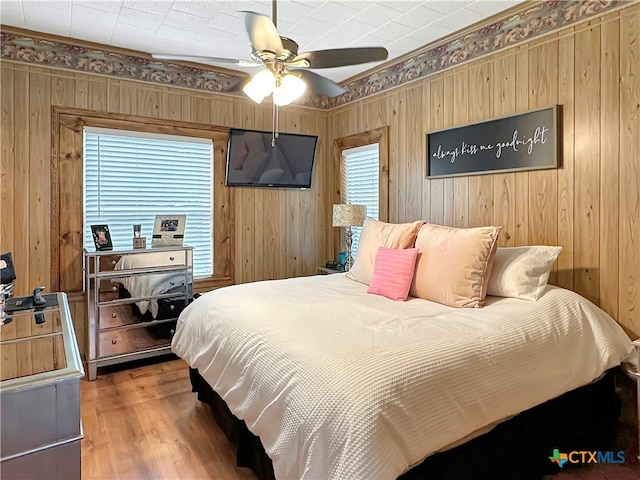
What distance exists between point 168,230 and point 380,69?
248 centimetres

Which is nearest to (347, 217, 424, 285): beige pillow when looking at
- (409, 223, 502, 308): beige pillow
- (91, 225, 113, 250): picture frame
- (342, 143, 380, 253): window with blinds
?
(409, 223, 502, 308): beige pillow

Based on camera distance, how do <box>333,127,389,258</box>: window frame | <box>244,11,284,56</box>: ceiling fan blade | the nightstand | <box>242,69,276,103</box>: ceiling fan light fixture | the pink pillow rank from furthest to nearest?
the nightstand < <box>333,127,389,258</box>: window frame < the pink pillow < <box>242,69,276,103</box>: ceiling fan light fixture < <box>244,11,284,56</box>: ceiling fan blade

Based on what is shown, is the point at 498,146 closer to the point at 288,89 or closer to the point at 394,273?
the point at 394,273

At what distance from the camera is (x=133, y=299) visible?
10.7 ft

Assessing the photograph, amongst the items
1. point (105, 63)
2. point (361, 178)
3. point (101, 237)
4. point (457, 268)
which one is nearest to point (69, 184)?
point (101, 237)

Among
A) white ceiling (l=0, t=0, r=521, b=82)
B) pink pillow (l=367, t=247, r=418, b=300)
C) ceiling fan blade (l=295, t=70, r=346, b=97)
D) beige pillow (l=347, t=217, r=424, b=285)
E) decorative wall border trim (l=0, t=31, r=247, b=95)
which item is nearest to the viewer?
ceiling fan blade (l=295, t=70, r=346, b=97)

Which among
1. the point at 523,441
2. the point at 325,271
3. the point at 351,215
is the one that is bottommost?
the point at 523,441

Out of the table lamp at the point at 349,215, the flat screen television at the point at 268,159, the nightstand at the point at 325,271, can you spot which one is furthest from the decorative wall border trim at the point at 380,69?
the nightstand at the point at 325,271

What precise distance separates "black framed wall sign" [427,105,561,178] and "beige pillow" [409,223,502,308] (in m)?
0.71

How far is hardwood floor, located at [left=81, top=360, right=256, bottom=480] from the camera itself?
2.01 metres

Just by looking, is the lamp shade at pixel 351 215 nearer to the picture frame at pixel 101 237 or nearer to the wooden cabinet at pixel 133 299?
the wooden cabinet at pixel 133 299

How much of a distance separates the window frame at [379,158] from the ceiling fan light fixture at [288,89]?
186cm

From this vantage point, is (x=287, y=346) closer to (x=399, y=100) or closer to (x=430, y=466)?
(x=430, y=466)

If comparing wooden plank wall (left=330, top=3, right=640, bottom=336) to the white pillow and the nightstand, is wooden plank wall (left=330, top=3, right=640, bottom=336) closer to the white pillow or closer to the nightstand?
the white pillow
